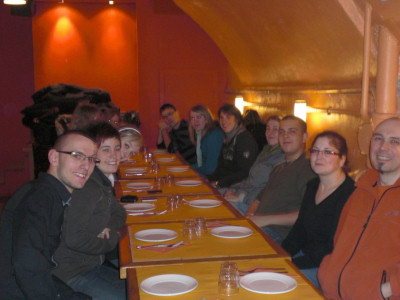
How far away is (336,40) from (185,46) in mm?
5022

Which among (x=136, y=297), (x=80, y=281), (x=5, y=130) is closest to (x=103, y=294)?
(x=80, y=281)

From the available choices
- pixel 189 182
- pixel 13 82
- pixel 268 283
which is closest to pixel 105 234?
pixel 268 283

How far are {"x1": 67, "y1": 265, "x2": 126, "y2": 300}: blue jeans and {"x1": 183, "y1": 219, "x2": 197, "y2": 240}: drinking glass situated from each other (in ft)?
1.56

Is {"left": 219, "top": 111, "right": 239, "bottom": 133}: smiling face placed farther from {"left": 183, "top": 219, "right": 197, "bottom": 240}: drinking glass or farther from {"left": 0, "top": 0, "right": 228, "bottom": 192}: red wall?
{"left": 0, "top": 0, "right": 228, "bottom": 192}: red wall

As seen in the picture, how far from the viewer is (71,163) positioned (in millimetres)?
2203

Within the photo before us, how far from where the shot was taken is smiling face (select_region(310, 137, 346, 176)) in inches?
108

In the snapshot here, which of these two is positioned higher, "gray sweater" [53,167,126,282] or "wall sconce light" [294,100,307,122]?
"wall sconce light" [294,100,307,122]

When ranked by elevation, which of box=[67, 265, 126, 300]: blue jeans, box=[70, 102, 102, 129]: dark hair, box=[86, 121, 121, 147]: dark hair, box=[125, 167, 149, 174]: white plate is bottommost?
box=[67, 265, 126, 300]: blue jeans

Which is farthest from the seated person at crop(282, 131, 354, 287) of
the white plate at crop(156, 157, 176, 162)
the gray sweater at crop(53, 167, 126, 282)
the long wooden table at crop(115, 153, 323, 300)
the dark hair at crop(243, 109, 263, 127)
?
the dark hair at crop(243, 109, 263, 127)

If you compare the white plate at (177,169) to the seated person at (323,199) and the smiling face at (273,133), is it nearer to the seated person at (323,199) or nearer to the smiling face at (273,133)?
the smiling face at (273,133)

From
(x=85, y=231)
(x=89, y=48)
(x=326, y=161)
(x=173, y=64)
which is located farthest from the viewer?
(x=89, y=48)

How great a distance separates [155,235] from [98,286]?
0.42 m

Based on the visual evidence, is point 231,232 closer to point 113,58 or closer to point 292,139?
point 292,139

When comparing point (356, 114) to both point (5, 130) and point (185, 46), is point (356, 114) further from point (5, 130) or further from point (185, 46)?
point (5, 130)
